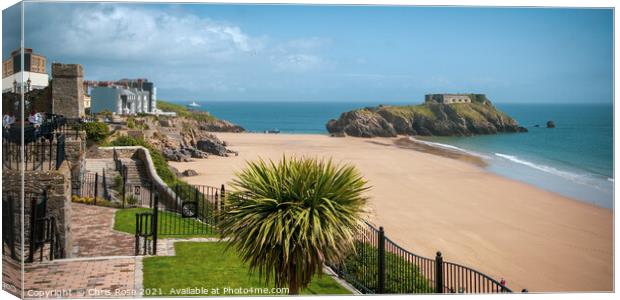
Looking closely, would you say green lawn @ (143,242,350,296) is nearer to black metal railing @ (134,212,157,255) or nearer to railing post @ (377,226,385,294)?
black metal railing @ (134,212,157,255)

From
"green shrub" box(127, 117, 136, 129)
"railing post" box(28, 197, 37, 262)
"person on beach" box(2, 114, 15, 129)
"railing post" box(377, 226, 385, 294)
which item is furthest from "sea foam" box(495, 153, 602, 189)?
"person on beach" box(2, 114, 15, 129)

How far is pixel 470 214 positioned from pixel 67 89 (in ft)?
28.1

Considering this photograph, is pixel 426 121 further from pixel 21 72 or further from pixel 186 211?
pixel 21 72

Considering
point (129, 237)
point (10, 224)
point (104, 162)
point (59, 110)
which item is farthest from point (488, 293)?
point (104, 162)

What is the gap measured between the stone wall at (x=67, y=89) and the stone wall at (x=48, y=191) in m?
1.58

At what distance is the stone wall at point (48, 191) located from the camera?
32.2 ft

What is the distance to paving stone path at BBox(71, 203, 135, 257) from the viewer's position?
11112 millimetres

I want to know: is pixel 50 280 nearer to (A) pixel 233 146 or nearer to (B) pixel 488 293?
(A) pixel 233 146

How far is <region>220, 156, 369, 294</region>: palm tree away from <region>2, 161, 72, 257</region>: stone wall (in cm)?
344

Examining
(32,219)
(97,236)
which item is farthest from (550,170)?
(32,219)

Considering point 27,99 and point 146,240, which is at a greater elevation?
point 27,99

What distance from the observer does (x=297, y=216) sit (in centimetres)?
794

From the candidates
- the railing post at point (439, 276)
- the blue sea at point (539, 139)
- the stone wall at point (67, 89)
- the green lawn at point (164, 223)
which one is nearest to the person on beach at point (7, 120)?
the stone wall at point (67, 89)

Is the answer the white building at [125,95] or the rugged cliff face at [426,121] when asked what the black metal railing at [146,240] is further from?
the rugged cliff face at [426,121]
